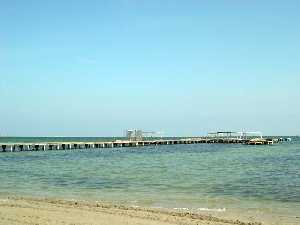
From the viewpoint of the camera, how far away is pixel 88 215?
1326 centimetres

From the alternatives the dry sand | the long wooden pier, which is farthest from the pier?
the dry sand

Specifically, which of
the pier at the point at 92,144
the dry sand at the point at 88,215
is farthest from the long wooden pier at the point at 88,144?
the dry sand at the point at 88,215

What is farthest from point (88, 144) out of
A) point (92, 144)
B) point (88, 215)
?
point (88, 215)

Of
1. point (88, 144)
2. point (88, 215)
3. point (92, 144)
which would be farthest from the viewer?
point (92, 144)

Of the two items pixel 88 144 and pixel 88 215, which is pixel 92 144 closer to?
pixel 88 144

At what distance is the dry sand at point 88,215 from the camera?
480 inches

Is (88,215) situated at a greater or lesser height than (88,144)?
lesser

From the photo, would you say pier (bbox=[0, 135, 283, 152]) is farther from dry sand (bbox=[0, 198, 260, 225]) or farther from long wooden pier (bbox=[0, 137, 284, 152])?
dry sand (bbox=[0, 198, 260, 225])

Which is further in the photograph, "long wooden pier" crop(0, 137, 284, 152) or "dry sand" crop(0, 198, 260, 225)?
"long wooden pier" crop(0, 137, 284, 152)

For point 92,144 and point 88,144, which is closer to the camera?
point 88,144

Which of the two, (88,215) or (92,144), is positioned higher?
(92,144)

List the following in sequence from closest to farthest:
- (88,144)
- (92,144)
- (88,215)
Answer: (88,215), (88,144), (92,144)

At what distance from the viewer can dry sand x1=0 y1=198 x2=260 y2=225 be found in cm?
1220

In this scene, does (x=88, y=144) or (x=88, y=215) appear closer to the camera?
(x=88, y=215)
